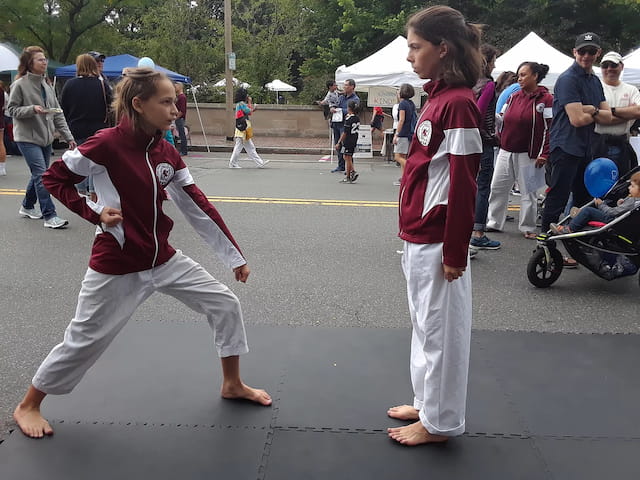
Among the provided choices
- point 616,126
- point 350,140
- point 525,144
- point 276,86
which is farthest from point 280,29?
point 616,126

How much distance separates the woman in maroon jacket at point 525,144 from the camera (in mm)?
7004

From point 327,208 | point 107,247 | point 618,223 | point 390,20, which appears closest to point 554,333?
point 618,223

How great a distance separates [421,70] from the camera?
2.69m

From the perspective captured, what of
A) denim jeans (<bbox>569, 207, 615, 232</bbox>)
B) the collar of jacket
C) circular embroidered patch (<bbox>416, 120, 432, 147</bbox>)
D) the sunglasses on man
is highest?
the sunglasses on man

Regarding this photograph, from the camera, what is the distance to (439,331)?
9.04ft

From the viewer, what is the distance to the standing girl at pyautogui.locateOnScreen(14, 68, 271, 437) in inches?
111

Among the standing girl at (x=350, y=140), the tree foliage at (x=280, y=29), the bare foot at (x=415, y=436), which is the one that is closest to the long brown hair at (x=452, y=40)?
the bare foot at (x=415, y=436)

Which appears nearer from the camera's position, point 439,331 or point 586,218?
point 439,331

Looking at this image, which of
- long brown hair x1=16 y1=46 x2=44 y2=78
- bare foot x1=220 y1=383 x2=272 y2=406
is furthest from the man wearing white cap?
long brown hair x1=16 y1=46 x2=44 y2=78

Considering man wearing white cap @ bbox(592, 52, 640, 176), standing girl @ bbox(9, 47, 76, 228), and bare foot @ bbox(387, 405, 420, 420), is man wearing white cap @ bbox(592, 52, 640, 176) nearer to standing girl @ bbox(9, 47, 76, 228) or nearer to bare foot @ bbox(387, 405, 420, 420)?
bare foot @ bbox(387, 405, 420, 420)

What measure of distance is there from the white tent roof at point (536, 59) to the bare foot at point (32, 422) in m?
13.1

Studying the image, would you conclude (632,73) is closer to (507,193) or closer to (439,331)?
(507,193)

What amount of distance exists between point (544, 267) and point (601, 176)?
1.11 m

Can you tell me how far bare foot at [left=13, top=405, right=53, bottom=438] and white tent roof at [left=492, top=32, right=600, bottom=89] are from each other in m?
13.1
